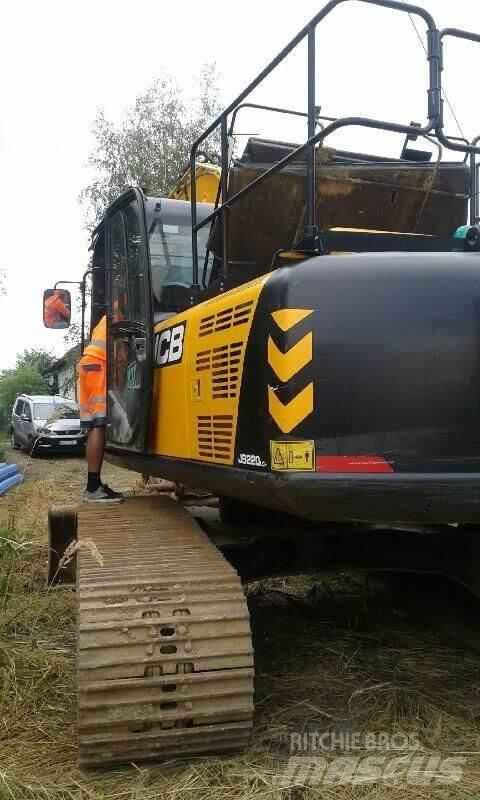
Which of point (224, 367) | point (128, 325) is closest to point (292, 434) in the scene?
point (224, 367)

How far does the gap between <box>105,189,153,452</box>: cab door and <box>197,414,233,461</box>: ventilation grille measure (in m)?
0.72

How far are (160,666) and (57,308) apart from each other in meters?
2.98

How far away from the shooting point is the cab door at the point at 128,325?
13.0ft

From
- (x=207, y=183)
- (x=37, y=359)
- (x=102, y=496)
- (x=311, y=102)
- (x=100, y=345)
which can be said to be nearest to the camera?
(x=311, y=102)

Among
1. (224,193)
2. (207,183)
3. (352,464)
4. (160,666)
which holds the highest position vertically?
(207,183)

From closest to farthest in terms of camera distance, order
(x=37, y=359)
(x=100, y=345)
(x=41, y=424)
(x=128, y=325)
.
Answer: (x=128, y=325) < (x=100, y=345) < (x=41, y=424) < (x=37, y=359)

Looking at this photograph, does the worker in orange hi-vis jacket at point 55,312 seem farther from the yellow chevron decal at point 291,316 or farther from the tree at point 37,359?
the tree at point 37,359

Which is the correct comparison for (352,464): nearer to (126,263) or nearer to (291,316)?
(291,316)

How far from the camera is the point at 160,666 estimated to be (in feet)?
8.29

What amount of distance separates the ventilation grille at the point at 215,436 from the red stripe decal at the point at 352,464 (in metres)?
0.51

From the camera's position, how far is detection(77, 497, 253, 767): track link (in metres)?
2.48

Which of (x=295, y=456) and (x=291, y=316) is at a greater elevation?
(x=291, y=316)

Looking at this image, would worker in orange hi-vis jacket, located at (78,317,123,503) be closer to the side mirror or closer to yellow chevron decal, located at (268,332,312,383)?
the side mirror

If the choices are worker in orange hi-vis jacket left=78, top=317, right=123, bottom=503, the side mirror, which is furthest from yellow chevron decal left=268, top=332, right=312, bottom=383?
the side mirror
